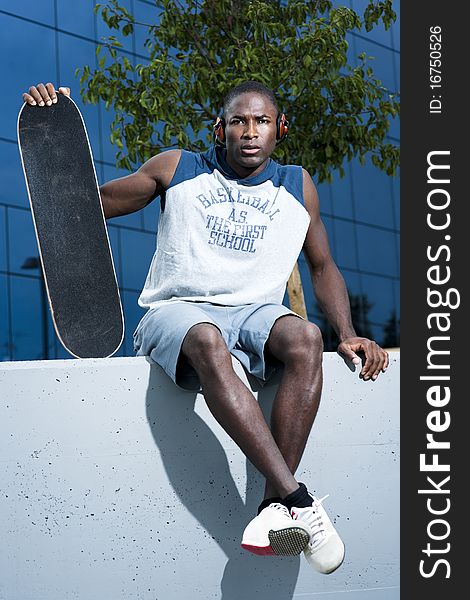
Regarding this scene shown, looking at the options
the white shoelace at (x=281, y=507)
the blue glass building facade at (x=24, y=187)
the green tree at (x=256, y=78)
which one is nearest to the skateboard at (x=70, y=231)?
the white shoelace at (x=281, y=507)

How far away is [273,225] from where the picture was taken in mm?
3521

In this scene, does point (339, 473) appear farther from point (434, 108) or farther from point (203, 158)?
point (434, 108)

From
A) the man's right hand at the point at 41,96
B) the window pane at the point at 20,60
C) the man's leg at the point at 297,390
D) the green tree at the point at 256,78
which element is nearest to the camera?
the man's leg at the point at 297,390

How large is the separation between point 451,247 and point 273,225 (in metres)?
0.72

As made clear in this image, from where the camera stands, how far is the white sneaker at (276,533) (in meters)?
2.78

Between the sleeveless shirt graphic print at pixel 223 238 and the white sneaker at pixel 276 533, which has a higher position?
the sleeveless shirt graphic print at pixel 223 238

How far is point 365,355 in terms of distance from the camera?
3408mm

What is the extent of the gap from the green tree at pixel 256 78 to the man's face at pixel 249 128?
2.11m

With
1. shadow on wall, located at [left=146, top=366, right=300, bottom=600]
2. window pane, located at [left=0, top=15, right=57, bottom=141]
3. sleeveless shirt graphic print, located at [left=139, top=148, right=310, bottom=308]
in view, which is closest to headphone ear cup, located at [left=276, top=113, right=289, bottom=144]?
sleeveless shirt graphic print, located at [left=139, top=148, right=310, bottom=308]

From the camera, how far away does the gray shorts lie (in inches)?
124

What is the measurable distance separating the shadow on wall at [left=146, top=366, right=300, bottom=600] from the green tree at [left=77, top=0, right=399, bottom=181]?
2.86m

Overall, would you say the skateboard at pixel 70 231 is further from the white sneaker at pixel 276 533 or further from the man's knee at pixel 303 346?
the white sneaker at pixel 276 533

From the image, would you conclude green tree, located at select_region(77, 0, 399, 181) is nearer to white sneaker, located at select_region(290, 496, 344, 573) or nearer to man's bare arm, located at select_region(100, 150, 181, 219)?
man's bare arm, located at select_region(100, 150, 181, 219)

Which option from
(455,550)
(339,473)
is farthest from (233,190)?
(455,550)
